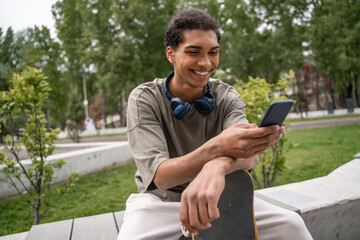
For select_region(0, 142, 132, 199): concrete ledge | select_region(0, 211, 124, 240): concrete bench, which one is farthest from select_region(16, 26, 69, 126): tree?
select_region(0, 211, 124, 240): concrete bench

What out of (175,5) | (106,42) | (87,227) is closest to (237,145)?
(87,227)

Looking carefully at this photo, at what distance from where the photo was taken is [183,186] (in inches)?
69.9

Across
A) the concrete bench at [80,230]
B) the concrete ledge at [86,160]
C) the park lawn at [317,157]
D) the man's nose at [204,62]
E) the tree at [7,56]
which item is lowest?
the park lawn at [317,157]

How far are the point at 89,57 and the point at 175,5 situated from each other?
8.56 meters

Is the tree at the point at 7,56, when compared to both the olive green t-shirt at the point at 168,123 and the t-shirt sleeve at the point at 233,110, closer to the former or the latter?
the olive green t-shirt at the point at 168,123

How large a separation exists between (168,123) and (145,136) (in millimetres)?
265

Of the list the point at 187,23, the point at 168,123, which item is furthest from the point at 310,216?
the point at 187,23

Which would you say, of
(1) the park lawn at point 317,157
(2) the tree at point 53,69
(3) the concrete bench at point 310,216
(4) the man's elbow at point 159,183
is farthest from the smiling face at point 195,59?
(2) the tree at point 53,69

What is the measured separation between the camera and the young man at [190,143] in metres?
1.20

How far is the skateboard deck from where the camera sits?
4.43 ft

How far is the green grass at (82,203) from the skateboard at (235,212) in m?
3.71

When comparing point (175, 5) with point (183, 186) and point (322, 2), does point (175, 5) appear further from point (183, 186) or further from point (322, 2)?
point (183, 186)

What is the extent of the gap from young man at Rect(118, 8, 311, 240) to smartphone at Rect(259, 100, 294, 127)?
0.11ft

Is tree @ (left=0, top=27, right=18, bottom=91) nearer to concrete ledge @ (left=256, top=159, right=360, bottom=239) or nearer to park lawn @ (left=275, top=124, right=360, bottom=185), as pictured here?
park lawn @ (left=275, top=124, right=360, bottom=185)
